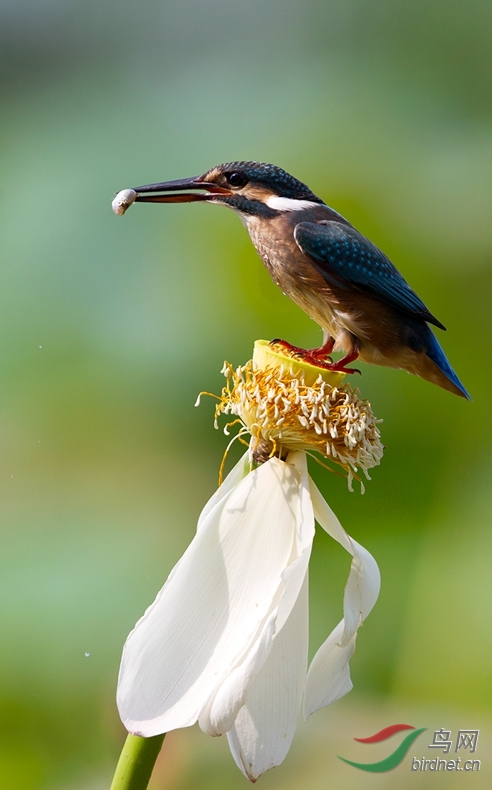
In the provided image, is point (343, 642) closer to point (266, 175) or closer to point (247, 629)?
point (247, 629)

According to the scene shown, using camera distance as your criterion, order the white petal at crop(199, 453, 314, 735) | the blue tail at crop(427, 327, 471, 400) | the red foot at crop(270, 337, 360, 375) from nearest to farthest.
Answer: the white petal at crop(199, 453, 314, 735), the red foot at crop(270, 337, 360, 375), the blue tail at crop(427, 327, 471, 400)

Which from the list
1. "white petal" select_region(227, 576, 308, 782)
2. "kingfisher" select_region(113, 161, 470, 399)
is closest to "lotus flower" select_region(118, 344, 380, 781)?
"white petal" select_region(227, 576, 308, 782)

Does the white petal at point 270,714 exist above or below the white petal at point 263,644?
below

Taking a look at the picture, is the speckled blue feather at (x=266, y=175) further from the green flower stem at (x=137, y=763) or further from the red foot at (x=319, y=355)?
the green flower stem at (x=137, y=763)

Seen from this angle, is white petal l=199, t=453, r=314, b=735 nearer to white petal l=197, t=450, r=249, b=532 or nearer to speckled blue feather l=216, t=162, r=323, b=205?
white petal l=197, t=450, r=249, b=532

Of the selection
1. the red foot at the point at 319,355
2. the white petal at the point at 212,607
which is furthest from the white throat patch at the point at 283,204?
the white petal at the point at 212,607

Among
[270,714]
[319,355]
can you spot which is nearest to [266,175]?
[319,355]
